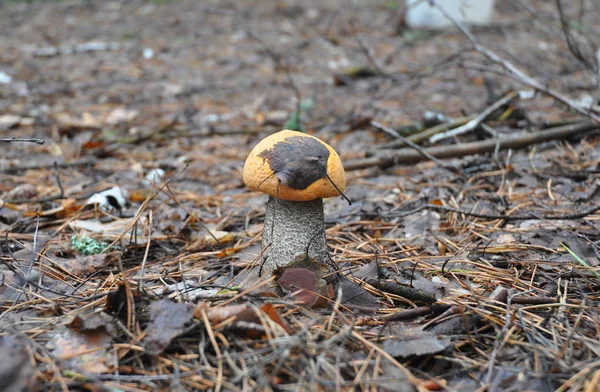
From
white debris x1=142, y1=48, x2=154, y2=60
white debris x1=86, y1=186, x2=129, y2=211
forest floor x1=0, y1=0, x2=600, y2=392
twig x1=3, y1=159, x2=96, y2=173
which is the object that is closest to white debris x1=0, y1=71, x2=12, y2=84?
forest floor x1=0, y1=0, x2=600, y2=392

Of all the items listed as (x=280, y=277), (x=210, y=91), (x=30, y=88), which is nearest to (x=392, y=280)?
(x=280, y=277)

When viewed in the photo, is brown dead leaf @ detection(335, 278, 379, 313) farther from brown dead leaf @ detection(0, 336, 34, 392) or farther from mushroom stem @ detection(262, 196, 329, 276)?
brown dead leaf @ detection(0, 336, 34, 392)

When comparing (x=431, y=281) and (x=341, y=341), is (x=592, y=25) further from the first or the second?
(x=341, y=341)

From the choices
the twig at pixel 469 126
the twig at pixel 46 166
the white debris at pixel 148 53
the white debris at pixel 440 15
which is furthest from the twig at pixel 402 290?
the white debris at pixel 440 15

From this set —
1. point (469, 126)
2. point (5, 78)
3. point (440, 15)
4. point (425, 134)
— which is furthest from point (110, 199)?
point (440, 15)

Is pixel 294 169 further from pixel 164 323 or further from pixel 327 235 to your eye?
pixel 327 235

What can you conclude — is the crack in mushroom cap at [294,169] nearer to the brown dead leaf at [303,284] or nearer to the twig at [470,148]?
the brown dead leaf at [303,284]
